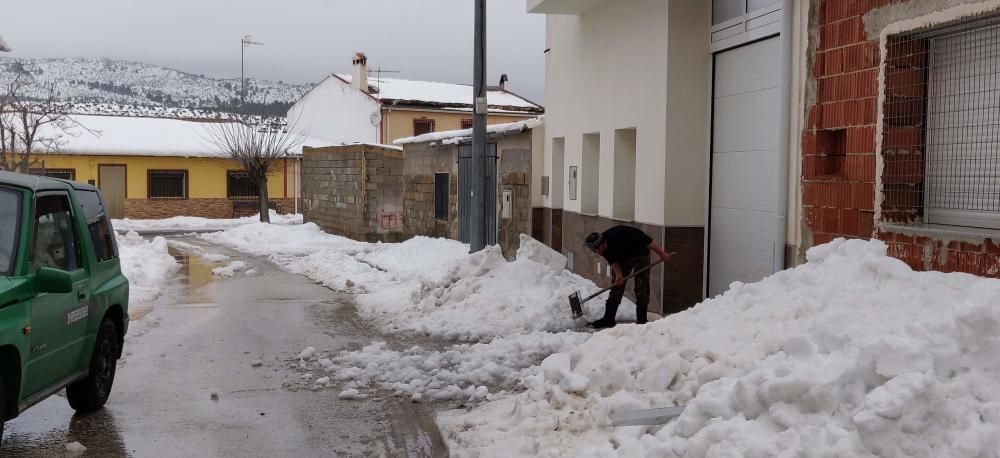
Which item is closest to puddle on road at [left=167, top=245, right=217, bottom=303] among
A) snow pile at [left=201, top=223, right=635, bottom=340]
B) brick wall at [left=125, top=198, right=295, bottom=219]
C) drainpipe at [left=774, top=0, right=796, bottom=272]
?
snow pile at [left=201, top=223, right=635, bottom=340]

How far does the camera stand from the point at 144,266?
59.4 feet

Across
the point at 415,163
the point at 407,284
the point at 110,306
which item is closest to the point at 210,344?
the point at 110,306

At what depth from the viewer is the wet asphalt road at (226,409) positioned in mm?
6473

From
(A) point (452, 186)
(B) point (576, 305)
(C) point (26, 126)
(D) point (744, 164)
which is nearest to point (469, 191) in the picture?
(A) point (452, 186)

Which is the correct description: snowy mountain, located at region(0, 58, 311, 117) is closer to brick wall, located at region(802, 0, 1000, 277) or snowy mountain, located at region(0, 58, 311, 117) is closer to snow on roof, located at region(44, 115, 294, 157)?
snow on roof, located at region(44, 115, 294, 157)

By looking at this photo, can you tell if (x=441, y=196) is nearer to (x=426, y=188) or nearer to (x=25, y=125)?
(x=426, y=188)

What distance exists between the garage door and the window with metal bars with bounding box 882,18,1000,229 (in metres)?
2.05

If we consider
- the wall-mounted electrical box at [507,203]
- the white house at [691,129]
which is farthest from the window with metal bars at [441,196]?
the white house at [691,129]

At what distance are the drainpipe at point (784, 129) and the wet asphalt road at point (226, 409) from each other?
149 inches

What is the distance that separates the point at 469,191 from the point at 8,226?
44.7 feet

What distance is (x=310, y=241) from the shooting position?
2588cm

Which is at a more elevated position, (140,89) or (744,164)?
(140,89)

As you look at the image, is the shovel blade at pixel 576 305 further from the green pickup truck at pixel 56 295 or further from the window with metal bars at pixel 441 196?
the window with metal bars at pixel 441 196

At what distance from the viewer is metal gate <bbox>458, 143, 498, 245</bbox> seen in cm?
1830
